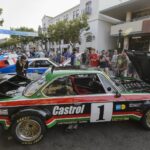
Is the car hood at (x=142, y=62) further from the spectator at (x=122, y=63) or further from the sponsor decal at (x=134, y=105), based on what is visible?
the spectator at (x=122, y=63)

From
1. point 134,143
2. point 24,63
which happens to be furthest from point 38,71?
point 134,143

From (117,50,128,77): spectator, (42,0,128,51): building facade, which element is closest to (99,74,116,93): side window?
(117,50,128,77): spectator

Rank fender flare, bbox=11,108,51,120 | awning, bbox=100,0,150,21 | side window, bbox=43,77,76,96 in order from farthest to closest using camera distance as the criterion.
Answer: awning, bbox=100,0,150,21 → side window, bbox=43,77,76,96 → fender flare, bbox=11,108,51,120

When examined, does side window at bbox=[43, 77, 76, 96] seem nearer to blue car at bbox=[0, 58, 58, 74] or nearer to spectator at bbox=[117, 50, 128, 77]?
spectator at bbox=[117, 50, 128, 77]

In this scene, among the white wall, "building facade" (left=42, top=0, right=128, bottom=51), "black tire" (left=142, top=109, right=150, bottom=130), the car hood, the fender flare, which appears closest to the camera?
the fender flare

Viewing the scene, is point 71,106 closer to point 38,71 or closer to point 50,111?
point 50,111

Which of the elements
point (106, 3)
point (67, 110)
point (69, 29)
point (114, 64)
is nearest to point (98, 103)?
point (67, 110)

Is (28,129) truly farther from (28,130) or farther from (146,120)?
(146,120)

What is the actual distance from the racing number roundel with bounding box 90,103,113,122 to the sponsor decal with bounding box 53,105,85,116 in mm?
247

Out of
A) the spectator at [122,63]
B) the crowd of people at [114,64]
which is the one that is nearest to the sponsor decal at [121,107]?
the crowd of people at [114,64]

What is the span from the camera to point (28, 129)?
11.5 feet

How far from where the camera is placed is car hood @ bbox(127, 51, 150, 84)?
435cm

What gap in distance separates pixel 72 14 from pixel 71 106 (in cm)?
3415

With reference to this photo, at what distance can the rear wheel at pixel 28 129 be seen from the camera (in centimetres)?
337
